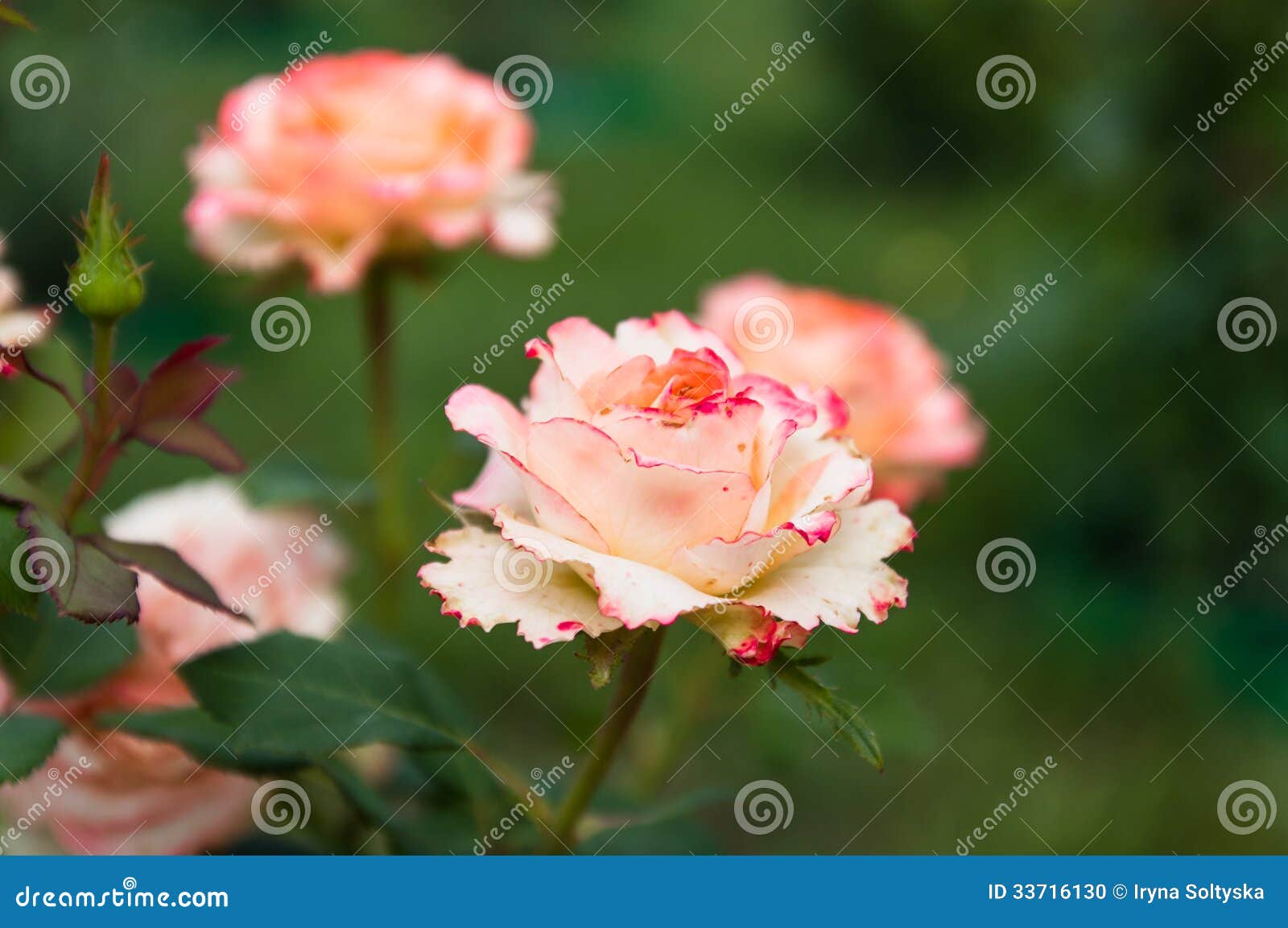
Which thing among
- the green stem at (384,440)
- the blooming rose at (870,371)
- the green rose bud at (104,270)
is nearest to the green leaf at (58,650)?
the green rose bud at (104,270)

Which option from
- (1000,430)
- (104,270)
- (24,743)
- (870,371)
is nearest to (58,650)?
(24,743)

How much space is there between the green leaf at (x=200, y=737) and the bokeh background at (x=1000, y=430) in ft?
0.32

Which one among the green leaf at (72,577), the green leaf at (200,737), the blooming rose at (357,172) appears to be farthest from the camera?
the blooming rose at (357,172)

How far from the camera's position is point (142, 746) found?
56 cm

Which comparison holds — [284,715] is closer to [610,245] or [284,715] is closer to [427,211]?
[427,211]

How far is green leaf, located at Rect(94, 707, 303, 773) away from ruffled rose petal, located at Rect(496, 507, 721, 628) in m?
0.16

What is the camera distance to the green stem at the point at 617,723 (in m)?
0.48

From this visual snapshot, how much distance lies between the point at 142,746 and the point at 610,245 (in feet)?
6.48

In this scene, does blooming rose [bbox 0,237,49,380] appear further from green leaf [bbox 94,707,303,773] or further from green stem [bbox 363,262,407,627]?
green stem [bbox 363,262,407,627]

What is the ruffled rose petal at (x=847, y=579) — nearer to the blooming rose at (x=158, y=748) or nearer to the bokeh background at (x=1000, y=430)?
the bokeh background at (x=1000, y=430)

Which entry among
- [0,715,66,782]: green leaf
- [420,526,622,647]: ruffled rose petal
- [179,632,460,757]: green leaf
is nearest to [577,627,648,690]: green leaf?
[420,526,622,647]: ruffled rose petal

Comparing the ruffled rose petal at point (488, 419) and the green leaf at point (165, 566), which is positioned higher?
the ruffled rose petal at point (488, 419)

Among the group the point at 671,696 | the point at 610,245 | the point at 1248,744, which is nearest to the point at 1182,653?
the point at 1248,744

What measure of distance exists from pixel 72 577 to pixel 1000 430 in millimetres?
1456
